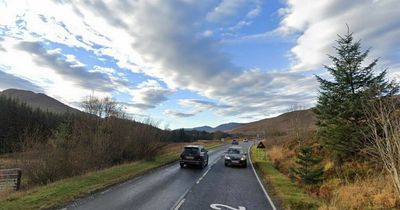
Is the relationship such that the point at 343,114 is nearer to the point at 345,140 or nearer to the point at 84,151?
the point at 345,140

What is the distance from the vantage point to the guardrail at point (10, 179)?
19.7 metres

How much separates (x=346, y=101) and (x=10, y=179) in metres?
19.3

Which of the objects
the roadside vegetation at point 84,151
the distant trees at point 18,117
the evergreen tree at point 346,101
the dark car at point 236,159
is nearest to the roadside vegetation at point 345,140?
the evergreen tree at point 346,101

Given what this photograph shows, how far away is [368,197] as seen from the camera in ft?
50.5

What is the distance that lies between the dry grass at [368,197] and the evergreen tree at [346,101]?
4142 millimetres

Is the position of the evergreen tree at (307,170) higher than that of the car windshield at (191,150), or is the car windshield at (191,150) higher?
the car windshield at (191,150)

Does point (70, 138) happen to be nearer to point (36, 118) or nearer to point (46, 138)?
point (46, 138)

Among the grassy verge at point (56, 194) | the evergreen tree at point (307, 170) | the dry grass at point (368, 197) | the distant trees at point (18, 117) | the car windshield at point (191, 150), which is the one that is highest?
the distant trees at point (18, 117)

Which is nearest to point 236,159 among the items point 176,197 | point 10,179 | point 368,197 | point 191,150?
point 191,150

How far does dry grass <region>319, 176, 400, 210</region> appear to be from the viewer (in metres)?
13.8

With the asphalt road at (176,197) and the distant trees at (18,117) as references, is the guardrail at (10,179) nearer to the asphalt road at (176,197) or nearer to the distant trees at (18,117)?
the asphalt road at (176,197)

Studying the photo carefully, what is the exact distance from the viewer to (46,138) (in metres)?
22.8

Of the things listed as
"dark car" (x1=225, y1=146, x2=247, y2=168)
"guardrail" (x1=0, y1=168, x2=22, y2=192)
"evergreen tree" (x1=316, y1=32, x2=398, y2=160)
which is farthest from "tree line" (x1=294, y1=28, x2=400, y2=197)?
"guardrail" (x1=0, y1=168, x2=22, y2=192)

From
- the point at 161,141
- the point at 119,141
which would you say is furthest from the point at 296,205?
the point at 161,141
